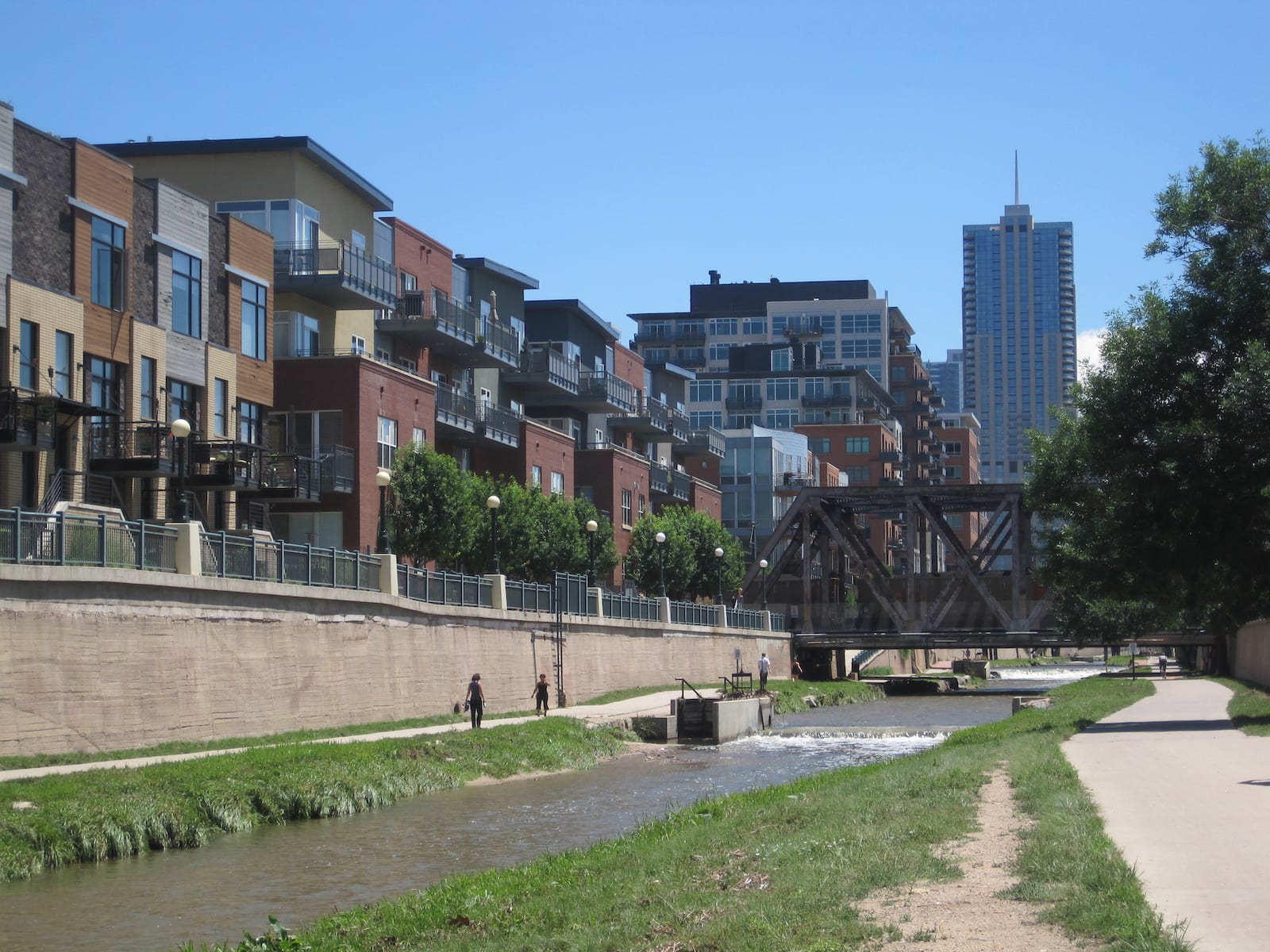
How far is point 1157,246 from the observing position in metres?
31.0

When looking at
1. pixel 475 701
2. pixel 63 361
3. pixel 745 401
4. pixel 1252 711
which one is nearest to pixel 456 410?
pixel 63 361

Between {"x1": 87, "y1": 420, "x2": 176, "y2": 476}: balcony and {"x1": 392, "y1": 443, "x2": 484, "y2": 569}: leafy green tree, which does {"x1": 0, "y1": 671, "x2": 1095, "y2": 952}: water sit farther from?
{"x1": 392, "y1": 443, "x2": 484, "y2": 569}: leafy green tree

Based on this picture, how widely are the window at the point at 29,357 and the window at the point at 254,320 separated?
32.9 feet

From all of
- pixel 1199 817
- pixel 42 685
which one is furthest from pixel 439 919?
pixel 42 685

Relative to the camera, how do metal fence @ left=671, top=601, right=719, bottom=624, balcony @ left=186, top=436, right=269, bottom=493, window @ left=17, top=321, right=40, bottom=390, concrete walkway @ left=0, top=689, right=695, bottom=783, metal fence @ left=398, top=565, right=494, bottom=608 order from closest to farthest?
concrete walkway @ left=0, top=689, right=695, bottom=783 → window @ left=17, top=321, right=40, bottom=390 → metal fence @ left=398, top=565, right=494, bottom=608 → balcony @ left=186, top=436, right=269, bottom=493 → metal fence @ left=671, top=601, right=719, bottom=624

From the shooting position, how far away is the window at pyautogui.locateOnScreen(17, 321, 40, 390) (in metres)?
33.8

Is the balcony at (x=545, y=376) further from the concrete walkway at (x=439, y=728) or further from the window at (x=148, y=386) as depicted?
the window at (x=148, y=386)

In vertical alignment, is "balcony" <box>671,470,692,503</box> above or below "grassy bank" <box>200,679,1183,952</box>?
above

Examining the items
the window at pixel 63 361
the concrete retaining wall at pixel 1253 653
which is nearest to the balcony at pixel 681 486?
the concrete retaining wall at pixel 1253 653

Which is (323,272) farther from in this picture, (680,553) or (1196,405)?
(680,553)


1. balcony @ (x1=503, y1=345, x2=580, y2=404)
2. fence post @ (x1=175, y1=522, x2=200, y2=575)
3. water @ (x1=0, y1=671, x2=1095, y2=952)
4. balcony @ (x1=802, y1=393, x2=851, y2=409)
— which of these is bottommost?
water @ (x1=0, y1=671, x2=1095, y2=952)

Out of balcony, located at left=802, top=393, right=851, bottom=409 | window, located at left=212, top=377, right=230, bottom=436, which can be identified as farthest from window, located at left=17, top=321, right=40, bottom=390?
balcony, located at left=802, top=393, right=851, bottom=409

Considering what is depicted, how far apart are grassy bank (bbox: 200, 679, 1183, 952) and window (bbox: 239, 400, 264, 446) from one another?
28.0 metres

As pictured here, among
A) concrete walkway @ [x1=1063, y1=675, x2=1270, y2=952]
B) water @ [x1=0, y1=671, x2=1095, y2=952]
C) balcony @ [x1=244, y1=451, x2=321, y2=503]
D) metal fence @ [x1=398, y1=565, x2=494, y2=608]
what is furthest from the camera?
balcony @ [x1=244, y1=451, x2=321, y2=503]
